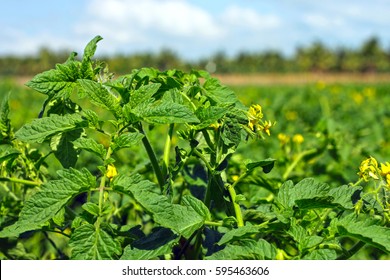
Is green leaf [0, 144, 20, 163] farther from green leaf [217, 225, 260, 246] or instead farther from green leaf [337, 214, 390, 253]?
green leaf [337, 214, 390, 253]

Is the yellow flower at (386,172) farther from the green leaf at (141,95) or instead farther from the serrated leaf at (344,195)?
the green leaf at (141,95)

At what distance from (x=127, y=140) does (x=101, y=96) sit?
0.14 metres

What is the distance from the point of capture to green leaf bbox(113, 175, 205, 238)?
1208 mm

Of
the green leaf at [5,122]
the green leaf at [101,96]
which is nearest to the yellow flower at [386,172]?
the green leaf at [101,96]

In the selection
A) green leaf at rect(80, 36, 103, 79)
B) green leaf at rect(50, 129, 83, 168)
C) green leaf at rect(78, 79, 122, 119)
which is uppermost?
green leaf at rect(80, 36, 103, 79)

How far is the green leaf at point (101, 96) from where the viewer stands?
1.40m

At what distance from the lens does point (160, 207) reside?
1.21 metres

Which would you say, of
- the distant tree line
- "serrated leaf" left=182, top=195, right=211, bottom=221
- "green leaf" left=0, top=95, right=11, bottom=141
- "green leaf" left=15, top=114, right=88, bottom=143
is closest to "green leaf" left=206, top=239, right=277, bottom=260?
"serrated leaf" left=182, top=195, right=211, bottom=221

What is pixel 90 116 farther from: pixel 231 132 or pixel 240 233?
pixel 240 233

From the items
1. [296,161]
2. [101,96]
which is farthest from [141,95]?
[296,161]

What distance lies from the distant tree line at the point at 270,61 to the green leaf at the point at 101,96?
53.0 m

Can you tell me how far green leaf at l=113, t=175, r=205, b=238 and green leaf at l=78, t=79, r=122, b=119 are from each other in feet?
0.61
